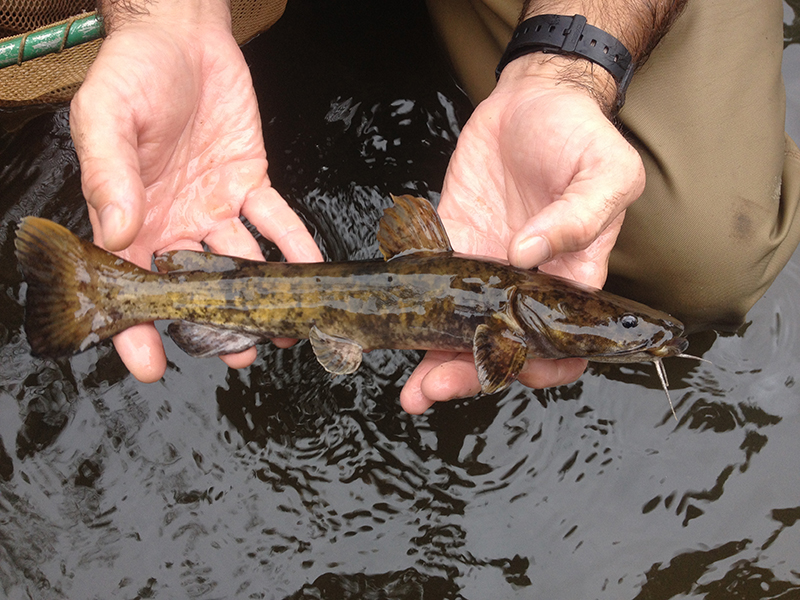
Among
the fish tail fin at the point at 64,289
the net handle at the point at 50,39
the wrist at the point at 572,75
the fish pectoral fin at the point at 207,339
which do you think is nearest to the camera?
the fish tail fin at the point at 64,289

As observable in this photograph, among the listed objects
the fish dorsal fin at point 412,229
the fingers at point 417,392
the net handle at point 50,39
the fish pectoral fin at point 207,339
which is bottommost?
the fingers at point 417,392

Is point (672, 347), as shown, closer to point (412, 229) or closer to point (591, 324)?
point (591, 324)

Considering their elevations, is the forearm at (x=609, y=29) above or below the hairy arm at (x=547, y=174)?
above

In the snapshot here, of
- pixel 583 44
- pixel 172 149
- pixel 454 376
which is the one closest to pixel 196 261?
pixel 172 149

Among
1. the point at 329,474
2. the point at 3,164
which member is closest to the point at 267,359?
the point at 329,474

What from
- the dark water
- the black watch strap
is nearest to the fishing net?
the dark water

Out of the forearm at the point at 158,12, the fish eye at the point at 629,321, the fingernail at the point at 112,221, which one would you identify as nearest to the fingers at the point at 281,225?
the fingernail at the point at 112,221

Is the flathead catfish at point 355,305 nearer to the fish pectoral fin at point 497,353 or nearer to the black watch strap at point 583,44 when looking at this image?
the fish pectoral fin at point 497,353
